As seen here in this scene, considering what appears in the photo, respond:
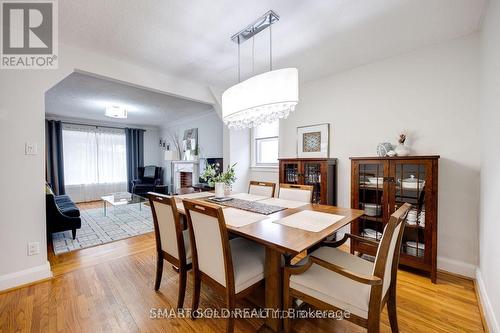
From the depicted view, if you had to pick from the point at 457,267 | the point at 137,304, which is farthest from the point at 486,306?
the point at 137,304

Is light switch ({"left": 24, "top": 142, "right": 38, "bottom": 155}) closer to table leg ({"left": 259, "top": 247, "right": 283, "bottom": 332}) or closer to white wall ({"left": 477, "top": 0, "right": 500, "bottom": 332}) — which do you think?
table leg ({"left": 259, "top": 247, "right": 283, "bottom": 332})

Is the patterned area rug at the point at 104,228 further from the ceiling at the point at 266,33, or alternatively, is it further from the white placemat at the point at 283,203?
the ceiling at the point at 266,33

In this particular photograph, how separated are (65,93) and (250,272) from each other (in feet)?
15.1

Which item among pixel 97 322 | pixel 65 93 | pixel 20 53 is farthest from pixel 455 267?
pixel 65 93

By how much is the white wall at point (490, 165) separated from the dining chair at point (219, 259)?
5.13ft

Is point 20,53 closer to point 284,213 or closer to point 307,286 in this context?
point 284,213

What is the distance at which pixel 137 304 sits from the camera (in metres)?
1.75

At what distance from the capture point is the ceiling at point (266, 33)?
1688 mm

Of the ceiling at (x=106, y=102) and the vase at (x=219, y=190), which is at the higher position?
the ceiling at (x=106, y=102)

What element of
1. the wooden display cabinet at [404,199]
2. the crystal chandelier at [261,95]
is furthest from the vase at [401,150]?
the crystal chandelier at [261,95]

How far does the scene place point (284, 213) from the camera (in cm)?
182

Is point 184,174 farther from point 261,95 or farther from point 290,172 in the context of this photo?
point 261,95

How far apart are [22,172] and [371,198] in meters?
3.59

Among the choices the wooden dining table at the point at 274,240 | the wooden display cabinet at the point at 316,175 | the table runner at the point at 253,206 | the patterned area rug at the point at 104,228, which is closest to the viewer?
the wooden dining table at the point at 274,240
